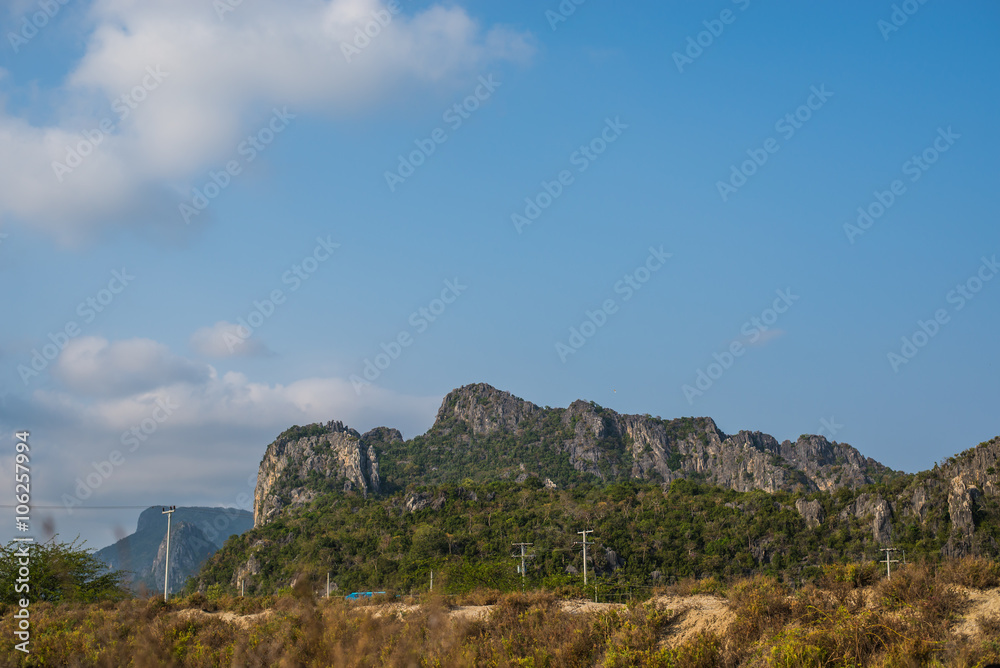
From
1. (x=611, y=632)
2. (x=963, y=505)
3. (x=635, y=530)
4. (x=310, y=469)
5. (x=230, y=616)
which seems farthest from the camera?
(x=310, y=469)

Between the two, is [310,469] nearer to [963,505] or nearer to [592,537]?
[592,537]

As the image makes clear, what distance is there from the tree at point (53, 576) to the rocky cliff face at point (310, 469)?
138539mm

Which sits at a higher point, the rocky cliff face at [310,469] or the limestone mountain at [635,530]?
the rocky cliff face at [310,469]

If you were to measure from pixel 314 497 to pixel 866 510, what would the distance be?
111m

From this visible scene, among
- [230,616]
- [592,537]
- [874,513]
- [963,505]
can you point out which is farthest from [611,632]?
[874,513]

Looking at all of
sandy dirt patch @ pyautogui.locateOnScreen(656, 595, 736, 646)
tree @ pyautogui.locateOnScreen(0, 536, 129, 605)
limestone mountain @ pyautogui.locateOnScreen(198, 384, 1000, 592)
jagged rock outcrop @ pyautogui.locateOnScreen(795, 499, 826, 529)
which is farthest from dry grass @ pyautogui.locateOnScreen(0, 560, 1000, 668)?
jagged rock outcrop @ pyautogui.locateOnScreen(795, 499, 826, 529)

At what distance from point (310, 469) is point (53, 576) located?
153 metres

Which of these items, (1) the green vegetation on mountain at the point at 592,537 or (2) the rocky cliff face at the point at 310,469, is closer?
(1) the green vegetation on mountain at the point at 592,537

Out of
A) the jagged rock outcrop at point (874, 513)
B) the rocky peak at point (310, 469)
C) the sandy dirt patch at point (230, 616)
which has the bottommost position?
the sandy dirt patch at point (230, 616)

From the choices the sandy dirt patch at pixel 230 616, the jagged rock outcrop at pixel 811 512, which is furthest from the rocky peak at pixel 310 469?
the sandy dirt patch at pixel 230 616

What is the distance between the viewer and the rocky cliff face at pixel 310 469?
169625 mm

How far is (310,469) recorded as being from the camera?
582 feet

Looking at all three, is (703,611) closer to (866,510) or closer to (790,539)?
(790,539)

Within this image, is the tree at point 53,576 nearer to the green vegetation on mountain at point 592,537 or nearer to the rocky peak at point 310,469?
the green vegetation on mountain at point 592,537
